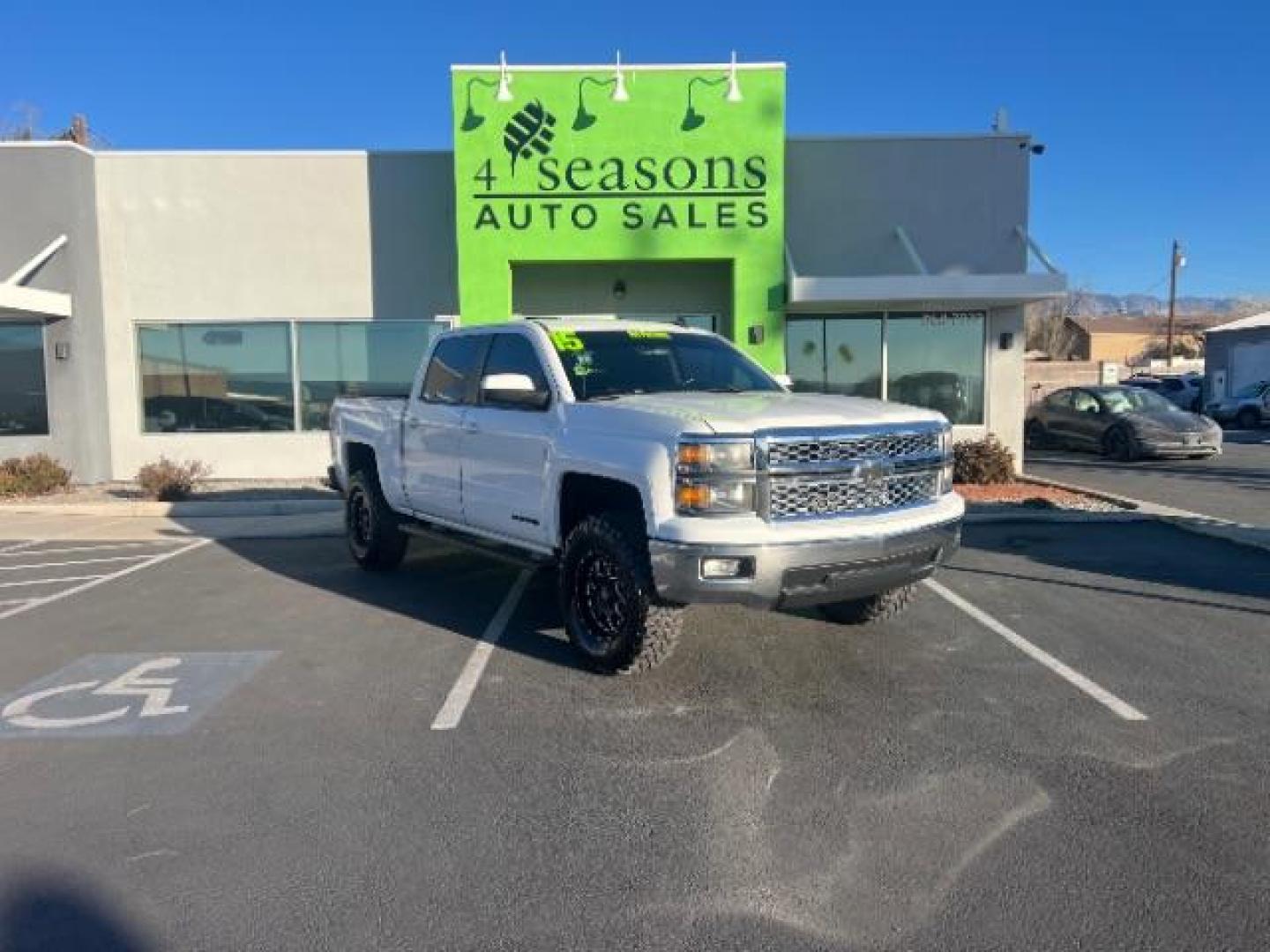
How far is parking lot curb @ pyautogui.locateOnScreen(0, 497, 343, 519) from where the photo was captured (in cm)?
1237

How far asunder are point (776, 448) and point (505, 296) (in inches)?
383

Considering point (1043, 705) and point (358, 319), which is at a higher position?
point (358, 319)

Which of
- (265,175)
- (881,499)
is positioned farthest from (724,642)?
(265,175)

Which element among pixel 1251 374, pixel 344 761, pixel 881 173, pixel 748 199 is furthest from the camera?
pixel 1251 374

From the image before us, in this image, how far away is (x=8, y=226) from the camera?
1453 centimetres

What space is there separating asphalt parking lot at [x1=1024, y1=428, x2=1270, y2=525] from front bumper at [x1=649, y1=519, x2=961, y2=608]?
781cm

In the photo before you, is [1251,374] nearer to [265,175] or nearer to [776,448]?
[265,175]

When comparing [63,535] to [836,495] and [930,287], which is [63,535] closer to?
[836,495]

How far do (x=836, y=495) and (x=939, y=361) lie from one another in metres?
A: 11.0

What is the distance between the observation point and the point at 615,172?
45.5ft

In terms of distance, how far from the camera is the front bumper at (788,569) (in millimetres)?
4832

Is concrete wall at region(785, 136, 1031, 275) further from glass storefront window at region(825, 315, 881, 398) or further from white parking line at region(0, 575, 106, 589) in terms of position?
white parking line at region(0, 575, 106, 589)

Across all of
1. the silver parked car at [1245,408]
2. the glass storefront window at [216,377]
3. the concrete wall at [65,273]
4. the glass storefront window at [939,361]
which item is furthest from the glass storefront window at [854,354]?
the silver parked car at [1245,408]

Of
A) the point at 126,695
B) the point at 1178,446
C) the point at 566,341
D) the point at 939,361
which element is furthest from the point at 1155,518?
the point at 126,695
